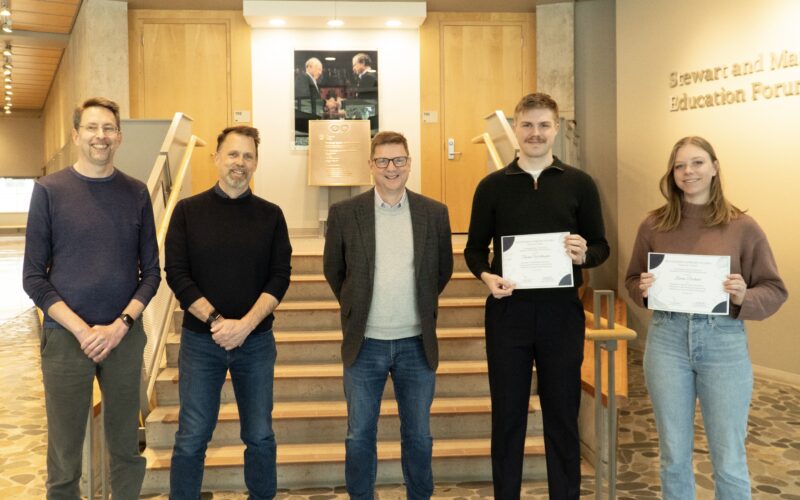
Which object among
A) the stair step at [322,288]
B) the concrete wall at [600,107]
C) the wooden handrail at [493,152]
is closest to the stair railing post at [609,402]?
the stair step at [322,288]

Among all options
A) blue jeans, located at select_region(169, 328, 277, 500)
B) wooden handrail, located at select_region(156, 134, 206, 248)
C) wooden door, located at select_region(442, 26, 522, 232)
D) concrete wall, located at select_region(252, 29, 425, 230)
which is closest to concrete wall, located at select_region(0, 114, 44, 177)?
concrete wall, located at select_region(252, 29, 425, 230)

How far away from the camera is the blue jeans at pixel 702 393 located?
7.57 ft

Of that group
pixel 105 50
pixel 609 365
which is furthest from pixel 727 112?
Result: pixel 105 50

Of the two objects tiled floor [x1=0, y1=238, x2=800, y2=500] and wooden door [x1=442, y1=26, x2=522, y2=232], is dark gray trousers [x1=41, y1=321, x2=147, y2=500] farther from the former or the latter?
wooden door [x1=442, y1=26, x2=522, y2=232]

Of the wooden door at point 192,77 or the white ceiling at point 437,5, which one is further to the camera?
the wooden door at point 192,77

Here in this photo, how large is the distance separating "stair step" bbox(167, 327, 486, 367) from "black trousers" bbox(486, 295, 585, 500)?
79.6 inches

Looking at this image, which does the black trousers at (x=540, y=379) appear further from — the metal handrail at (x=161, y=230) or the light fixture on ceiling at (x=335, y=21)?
the light fixture on ceiling at (x=335, y=21)

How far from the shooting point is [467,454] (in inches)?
153

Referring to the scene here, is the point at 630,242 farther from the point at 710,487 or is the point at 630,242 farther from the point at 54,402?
the point at 54,402

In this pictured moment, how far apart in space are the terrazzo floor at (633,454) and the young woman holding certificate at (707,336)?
4.17 feet

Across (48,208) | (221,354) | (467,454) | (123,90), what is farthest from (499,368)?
(123,90)

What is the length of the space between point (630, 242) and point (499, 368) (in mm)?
5649

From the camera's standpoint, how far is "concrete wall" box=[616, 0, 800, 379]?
5812 millimetres

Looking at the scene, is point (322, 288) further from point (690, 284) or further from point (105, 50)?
point (105, 50)
